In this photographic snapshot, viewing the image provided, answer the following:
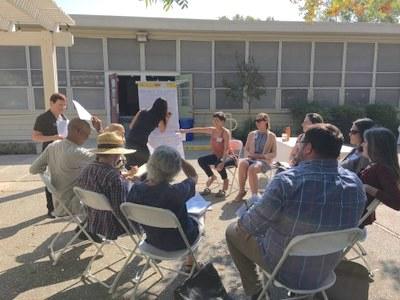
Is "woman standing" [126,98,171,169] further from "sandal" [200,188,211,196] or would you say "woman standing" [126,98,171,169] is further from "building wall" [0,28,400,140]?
"building wall" [0,28,400,140]

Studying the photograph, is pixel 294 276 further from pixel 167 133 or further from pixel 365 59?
pixel 365 59

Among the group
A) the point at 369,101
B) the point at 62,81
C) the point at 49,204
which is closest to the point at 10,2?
the point at 49,204

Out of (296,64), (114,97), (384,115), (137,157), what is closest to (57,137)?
(137,157)

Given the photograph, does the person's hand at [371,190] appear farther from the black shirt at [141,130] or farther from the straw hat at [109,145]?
the black shirt at [141,130]

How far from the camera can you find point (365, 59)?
11.9 meters

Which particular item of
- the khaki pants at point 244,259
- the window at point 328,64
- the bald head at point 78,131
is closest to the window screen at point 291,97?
the window at point 328,64

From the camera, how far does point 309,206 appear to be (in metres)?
2.09

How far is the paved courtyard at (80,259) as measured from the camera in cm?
291

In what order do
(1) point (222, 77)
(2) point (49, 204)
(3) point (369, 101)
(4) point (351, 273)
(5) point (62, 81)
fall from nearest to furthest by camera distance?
(4) point (351, 273) < (2) point (49, 204) < (5) point (62, 81) < (1) point (222, 77) < (3) point (369, 101)

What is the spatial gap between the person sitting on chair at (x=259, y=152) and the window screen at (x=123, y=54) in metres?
6.60

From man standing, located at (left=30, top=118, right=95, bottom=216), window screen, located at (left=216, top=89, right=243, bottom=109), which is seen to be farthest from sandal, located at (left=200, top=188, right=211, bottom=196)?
window screen, located at (left=216, top=89, right=243, bottom=109)

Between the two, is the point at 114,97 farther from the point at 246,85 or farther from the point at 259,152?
the point at 259,152

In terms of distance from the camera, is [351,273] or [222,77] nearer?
[351,273]

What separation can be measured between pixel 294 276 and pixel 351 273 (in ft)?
1.91
